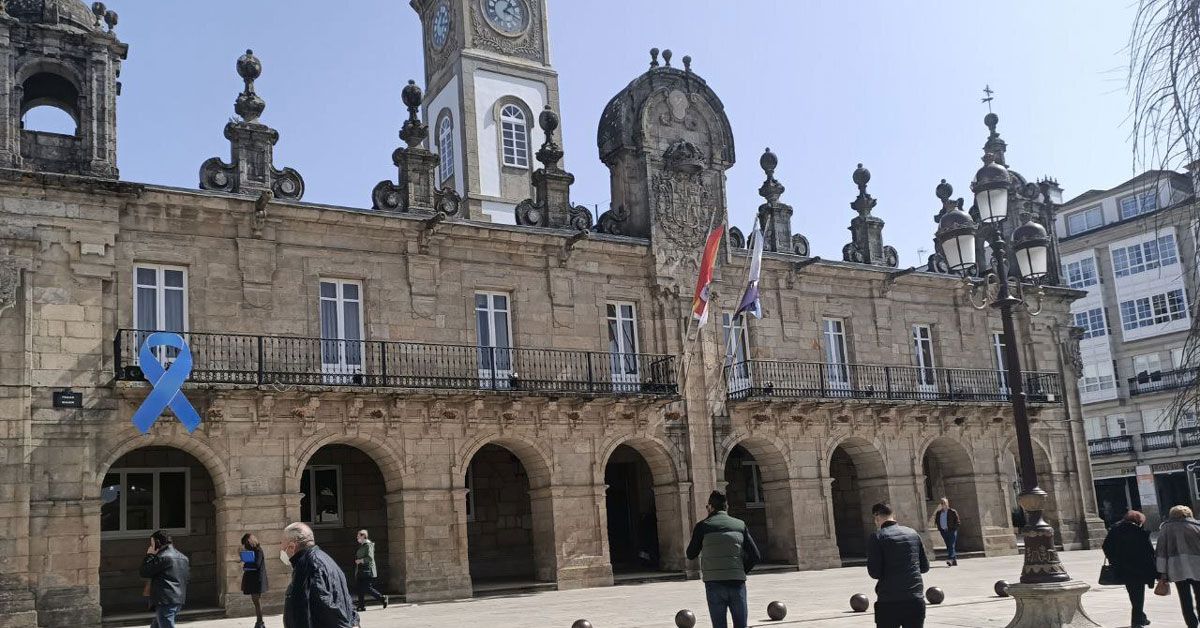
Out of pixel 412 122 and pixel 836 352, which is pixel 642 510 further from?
pixel 412 122

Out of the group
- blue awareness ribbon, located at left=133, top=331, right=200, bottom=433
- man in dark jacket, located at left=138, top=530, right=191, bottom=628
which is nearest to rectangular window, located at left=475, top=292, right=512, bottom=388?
blue awareness ribbon, located at left=133, top=331, right=200, bottom=433

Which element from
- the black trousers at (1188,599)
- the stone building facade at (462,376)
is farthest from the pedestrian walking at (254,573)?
the black trousers at (1188,599)

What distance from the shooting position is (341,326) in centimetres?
2022

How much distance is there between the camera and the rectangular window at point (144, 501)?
19.4 meters

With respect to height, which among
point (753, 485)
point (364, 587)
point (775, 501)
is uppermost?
point (753, 485)

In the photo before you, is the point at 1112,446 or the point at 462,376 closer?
the point at 462,376

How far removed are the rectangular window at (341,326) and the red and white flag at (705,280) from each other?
21.8 feet

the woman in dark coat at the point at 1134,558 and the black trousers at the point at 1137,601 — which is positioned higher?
the woman in dark coat at the point at 1134,558

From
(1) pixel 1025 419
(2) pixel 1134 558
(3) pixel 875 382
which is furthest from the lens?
(3) pixel 875 382

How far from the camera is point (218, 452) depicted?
18125mm

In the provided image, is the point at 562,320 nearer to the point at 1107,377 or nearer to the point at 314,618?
the point at 314,618

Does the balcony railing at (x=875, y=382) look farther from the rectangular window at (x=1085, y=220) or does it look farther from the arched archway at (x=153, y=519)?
the rectangular window at (x=1085, y=220)

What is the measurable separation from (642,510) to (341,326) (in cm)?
858

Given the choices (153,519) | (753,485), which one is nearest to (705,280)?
(753,485)
